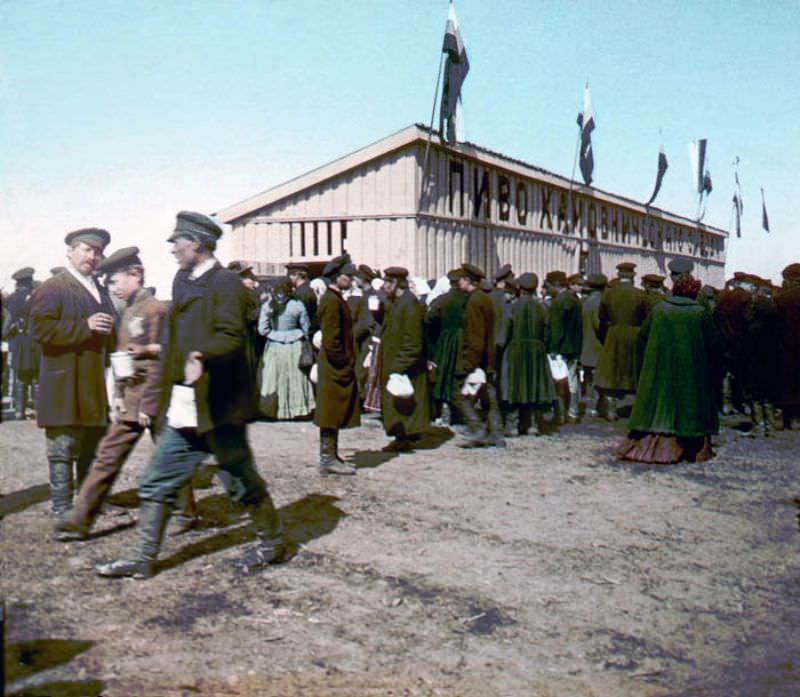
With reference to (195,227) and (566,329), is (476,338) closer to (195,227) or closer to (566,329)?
(566,329)

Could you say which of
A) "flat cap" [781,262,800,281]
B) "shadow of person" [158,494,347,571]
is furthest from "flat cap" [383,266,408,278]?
"flat cap" [781,262,800,281]

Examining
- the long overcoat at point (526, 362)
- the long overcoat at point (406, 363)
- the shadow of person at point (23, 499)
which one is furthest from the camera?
the long overcoat at point (526, 362)

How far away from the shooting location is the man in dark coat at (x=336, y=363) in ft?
25.2

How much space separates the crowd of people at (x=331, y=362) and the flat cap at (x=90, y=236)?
0.5 inches

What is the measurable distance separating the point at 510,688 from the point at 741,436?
26.9ft

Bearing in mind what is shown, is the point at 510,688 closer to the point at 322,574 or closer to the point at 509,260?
the point at 322,574

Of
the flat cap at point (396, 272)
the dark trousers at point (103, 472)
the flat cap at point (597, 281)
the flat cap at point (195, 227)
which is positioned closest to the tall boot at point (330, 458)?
the flat cap at point (396, 272)

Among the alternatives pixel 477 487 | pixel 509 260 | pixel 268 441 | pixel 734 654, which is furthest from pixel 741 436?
pixel 509 260

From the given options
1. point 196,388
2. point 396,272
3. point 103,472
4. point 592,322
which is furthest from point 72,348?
point 592,322

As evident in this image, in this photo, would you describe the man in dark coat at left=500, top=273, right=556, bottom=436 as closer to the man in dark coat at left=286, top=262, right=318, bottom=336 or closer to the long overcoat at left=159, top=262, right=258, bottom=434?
the man in dark coat at left=286, top=262, right=318, bottom=336

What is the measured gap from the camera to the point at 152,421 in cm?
582

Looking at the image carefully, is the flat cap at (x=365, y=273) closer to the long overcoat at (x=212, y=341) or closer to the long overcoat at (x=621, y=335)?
the long overcoat at (x=621, y=335)

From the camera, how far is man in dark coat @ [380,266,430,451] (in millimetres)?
8977

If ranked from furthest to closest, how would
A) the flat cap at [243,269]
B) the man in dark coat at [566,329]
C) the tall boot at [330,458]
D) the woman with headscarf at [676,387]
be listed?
the man in dark coat at [566,329], the flat cap at [243,269], the woman with headscarf at [676,387], the tall boot at [330,458]
